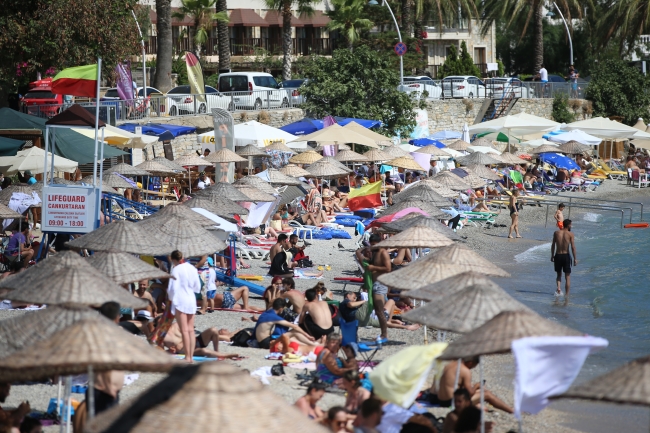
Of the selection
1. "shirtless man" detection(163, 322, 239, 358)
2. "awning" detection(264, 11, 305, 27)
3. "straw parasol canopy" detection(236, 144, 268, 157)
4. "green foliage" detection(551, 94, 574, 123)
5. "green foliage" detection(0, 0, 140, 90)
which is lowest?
"shirtless man" detection(163, 322, 239, 358)

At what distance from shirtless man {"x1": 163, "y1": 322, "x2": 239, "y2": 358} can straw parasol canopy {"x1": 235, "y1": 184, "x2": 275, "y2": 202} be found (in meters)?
6.82

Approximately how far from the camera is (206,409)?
16.7 feet

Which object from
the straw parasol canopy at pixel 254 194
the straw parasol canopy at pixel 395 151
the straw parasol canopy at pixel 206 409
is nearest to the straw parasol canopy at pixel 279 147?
the straw parasol canopy at pixel 395 151

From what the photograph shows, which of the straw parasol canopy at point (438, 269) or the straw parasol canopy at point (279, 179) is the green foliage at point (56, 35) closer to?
the straw parasol canopy at point (279, 179)

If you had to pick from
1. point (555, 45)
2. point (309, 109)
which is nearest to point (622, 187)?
point (309, 109)

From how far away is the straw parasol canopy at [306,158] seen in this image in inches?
1048

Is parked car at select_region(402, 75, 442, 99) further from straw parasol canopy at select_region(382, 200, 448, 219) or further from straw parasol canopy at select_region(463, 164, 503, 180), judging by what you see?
straw parasol canopy at select_region(382, 200, 448, 219)

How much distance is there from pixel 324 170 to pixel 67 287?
615 inches

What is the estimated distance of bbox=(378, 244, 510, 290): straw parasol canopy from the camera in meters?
10.8

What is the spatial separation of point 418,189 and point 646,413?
28.1 ft

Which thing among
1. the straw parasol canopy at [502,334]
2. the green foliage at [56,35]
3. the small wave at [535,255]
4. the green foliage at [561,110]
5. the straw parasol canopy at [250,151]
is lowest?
the small wave at [535,255]

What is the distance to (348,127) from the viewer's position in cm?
2772

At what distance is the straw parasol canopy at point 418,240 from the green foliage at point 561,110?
33.0 meters

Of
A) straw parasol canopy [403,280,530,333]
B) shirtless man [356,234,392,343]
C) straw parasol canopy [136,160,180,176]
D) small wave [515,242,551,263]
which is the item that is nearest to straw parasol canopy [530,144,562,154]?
small wave [515,242,551,263]
